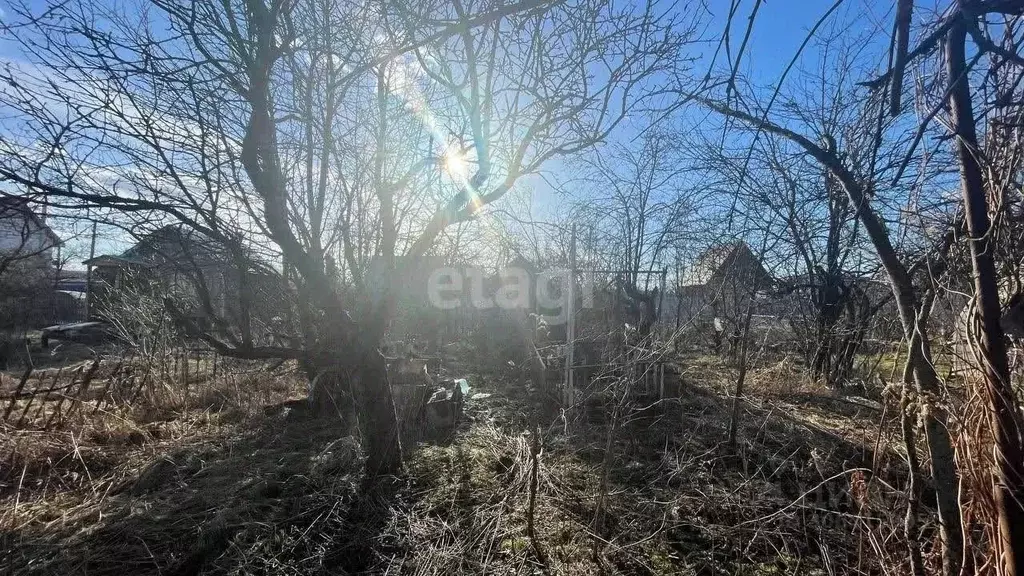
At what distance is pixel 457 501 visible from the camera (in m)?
3.60

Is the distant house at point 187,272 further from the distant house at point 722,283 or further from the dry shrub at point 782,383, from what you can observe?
the dry shrub at point 782,383

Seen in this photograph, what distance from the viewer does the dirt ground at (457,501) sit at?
2730 millimetres

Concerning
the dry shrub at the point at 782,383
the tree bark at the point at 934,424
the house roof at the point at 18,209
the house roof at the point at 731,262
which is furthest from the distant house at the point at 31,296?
the dry shrub at the point at 782,383

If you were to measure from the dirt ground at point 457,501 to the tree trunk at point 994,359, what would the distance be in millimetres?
406

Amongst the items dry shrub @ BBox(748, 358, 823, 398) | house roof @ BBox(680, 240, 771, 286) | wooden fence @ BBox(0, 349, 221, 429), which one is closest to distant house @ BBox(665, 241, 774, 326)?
house roof @ BBox(680, 240, 771, 286)

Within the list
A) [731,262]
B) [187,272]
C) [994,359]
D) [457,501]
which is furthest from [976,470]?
[731,262]

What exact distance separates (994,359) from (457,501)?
10.9 feet

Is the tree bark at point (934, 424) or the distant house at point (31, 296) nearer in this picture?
the tree bark at point (934, 424)

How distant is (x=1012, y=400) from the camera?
1.26 meters

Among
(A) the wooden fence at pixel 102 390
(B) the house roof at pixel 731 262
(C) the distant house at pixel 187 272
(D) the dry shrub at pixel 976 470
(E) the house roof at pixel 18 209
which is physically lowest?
(A) the wooden fence at pixel 102 390

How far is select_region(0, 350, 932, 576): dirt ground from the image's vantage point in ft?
8.96

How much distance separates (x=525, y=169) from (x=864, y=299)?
6355 mm

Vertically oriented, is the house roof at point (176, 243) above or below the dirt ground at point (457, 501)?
above

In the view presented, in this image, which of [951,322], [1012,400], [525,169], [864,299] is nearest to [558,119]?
[525,169]
